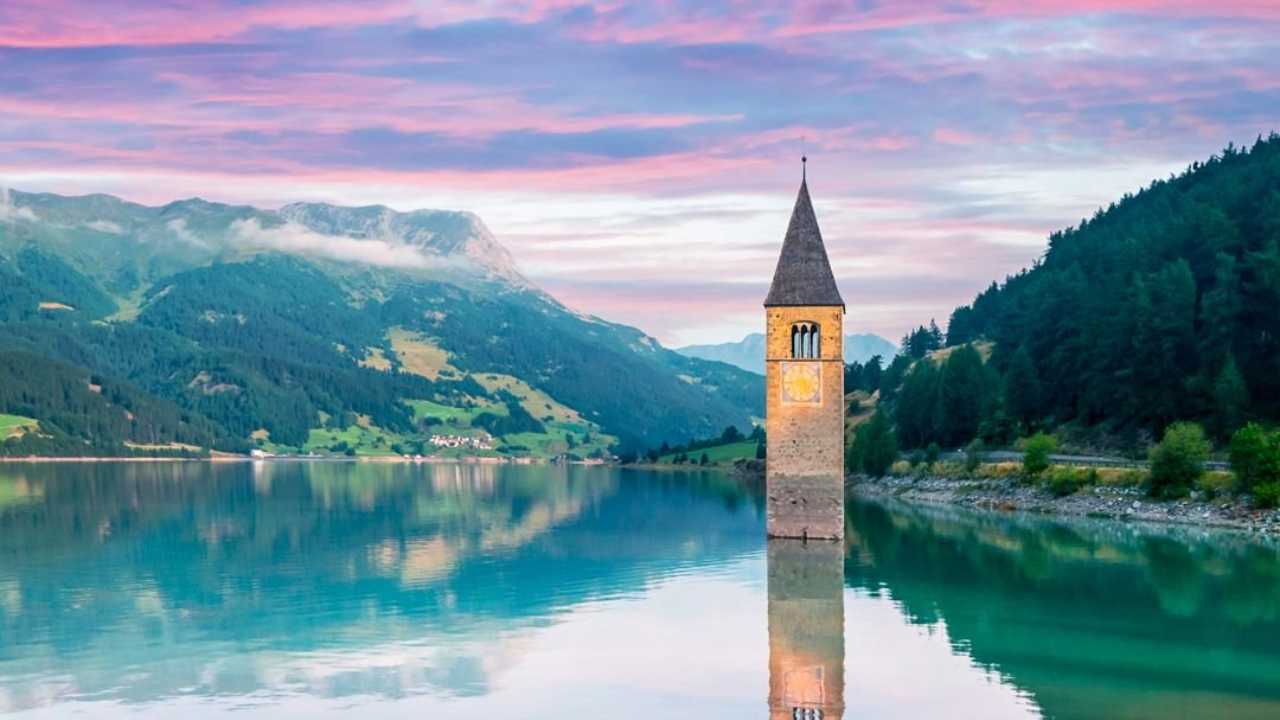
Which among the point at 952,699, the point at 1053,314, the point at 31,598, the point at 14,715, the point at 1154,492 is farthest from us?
the point at 1053,314

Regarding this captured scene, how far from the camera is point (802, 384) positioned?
66.2 meters

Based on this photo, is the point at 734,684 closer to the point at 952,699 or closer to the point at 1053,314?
the point at 952,699

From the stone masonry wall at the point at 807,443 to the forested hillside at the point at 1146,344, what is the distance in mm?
39922

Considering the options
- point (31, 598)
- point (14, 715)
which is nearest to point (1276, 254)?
point (31, 598)

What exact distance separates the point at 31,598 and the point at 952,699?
36557mm

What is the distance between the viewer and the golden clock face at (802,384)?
66125 millimetres

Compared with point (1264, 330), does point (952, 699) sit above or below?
below

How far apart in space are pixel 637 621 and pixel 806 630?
19.6 ft

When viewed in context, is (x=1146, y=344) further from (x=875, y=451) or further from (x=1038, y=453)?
(x=875, y=451)

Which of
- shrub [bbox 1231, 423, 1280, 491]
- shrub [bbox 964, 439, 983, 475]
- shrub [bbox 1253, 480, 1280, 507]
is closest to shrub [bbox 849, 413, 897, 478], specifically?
shrub [bbox 964, 439, 983, 475]

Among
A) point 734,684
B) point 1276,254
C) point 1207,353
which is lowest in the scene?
point 734,684

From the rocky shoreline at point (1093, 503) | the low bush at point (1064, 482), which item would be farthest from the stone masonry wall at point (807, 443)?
the low bush at point (1064, 482)

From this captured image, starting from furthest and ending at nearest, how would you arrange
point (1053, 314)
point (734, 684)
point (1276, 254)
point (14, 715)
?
1. point (1053, 314)
2. point (1276, 254)
3. point (734, 684)
4. point (14, 715)

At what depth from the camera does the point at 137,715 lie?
33781 millimetres
